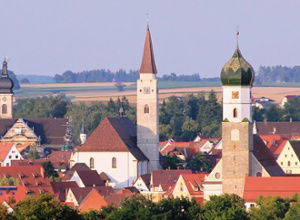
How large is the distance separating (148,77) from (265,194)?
2934 centimetres

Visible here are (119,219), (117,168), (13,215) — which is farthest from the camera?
(117,168)

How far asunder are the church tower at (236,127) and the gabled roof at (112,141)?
22.3 m

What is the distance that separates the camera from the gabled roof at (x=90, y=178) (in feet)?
341

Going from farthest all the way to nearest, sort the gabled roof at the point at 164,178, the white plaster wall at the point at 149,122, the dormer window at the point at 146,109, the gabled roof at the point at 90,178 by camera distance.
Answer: the dormer window at the point at 146,109 → the white plaster wall at the point at 149,122 → the gabled roof at the point at 90,178 → the gabled roof at the point at 164,178

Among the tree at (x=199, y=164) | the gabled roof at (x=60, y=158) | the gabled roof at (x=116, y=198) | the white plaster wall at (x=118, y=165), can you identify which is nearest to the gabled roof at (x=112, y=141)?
the white plaster wall at (x=118, y=165)

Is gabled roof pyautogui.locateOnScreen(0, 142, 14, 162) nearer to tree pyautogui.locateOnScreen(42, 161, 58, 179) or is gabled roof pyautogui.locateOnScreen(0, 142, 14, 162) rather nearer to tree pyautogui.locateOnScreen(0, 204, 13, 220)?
tree pyautogui.locateOnScreen(42, 161, 58, 179)

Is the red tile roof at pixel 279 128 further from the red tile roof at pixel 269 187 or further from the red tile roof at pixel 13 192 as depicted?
the red tile roof at pixel 269 187

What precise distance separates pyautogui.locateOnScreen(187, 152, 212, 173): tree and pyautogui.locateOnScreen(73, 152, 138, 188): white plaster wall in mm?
5547

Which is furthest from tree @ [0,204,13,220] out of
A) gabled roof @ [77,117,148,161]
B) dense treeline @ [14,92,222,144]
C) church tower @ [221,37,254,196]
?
dense treeline @ [14,92,222,144]

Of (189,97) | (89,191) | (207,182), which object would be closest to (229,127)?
(207,182)

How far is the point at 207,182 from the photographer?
291 ft

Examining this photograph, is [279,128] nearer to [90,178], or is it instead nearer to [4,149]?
[4,149]

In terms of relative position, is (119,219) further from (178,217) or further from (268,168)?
(268,168)

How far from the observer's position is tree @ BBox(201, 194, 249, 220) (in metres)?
75.9
